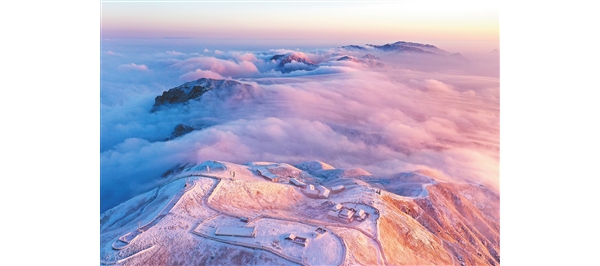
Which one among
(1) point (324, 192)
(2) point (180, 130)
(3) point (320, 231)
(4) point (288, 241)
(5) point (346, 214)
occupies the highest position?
(2) point (180, 130)

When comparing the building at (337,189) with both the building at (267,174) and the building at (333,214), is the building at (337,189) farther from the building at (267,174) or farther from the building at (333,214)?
the building at (267,174)

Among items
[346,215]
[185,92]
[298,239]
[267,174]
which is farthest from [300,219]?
[185,92]

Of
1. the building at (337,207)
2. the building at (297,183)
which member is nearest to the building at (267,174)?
the building at (297,183)

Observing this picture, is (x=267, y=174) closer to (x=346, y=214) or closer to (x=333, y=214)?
(x=333, y=214)

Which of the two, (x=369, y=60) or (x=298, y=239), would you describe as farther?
(x=369, y=60)

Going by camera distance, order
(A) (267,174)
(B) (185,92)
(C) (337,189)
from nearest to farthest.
Result: (C) (337,189)
(A) (267,174)
(B) (185,92)
